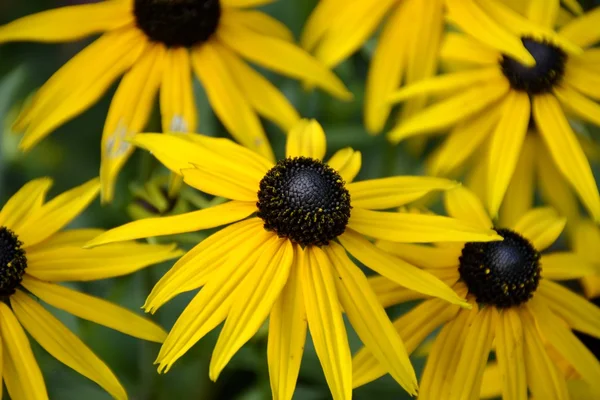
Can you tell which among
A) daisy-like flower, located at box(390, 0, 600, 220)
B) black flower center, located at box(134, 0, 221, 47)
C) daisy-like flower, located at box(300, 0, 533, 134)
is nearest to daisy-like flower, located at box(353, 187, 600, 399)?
daisy-like flower, located at box(390, 0, 600, 220)

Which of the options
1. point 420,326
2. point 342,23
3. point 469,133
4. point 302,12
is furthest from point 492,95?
point 302,12

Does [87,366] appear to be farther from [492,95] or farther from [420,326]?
[492,95]

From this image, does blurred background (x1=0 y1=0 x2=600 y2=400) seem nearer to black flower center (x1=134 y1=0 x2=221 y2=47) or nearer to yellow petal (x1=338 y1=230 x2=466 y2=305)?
black flower center (x1=134 y1=0 x2=221 y2=47)

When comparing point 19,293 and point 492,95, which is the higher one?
point 492,95

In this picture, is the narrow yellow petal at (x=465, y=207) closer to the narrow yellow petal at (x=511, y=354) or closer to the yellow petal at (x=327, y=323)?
the narrow yellow petal at (x=511, y=354)

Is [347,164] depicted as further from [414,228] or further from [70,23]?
[70,23]

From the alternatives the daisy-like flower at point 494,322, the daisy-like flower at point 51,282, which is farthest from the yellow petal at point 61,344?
the daisy-like flower at point 494,322
